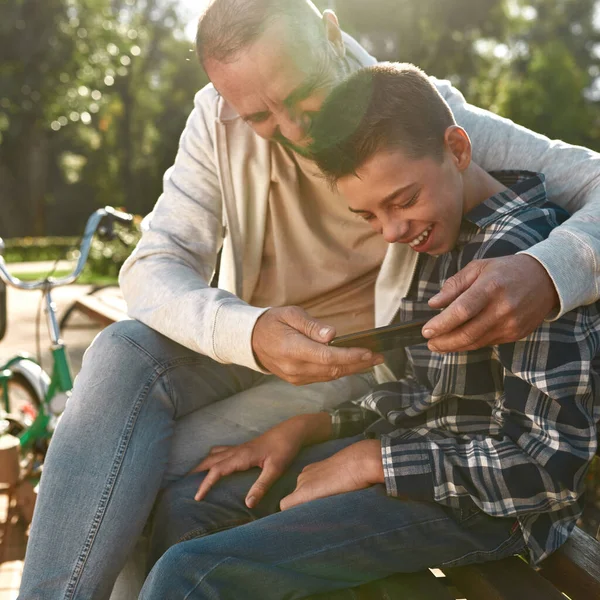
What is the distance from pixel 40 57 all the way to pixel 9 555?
25.1m

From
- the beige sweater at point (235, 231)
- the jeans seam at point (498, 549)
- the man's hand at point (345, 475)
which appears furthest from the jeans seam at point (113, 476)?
the jeans seam at point (498, 549)

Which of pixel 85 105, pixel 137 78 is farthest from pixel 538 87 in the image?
pixel 137 78

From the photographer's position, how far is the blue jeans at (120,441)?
195 cm

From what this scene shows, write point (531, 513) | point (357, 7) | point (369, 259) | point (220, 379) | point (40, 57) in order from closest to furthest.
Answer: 1. point (531, 513)
2. point (220, 379)
3. point (369, 259)
4. point (40, 57)
5. point (357, 7)

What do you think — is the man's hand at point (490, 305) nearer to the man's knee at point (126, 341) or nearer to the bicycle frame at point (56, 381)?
the man's knee at point (126, 341)

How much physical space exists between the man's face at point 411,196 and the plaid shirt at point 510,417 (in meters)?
0.07

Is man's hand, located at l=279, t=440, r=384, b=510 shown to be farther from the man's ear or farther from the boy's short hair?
the man's ear

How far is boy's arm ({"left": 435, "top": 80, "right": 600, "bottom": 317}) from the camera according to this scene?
175 cm

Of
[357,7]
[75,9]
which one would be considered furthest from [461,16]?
[75,9]

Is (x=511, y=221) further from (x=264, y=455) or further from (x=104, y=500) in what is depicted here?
(x=104, y=500)

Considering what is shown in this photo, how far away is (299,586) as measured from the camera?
1818 millimetres

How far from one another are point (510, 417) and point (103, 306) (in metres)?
4.03

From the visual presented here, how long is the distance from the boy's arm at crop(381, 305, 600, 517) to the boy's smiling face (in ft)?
1.21

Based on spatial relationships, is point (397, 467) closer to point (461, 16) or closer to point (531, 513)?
point (531, 513)
